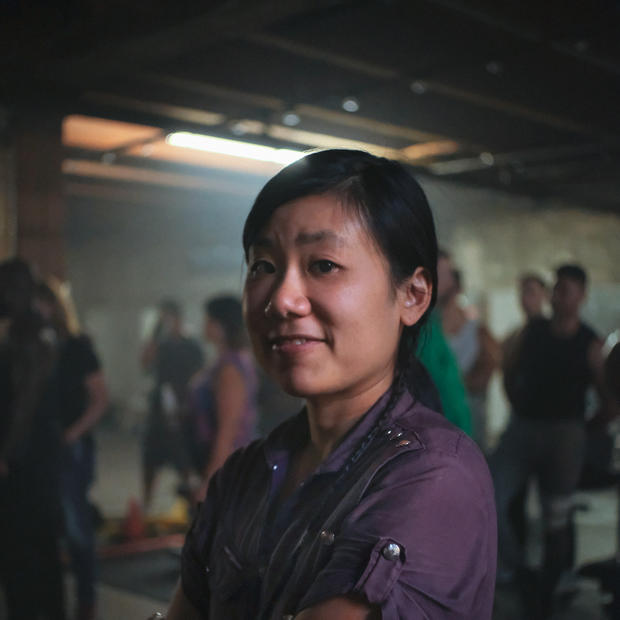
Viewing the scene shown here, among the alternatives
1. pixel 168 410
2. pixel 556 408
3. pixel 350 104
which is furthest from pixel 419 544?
pixel 168 410

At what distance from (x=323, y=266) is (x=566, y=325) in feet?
9.01

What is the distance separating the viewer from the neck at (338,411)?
960 mm

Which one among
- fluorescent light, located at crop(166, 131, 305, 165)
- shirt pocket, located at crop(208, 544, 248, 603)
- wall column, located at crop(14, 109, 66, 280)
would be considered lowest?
shirt pocket, located at crop(208, 544, 248, 603)

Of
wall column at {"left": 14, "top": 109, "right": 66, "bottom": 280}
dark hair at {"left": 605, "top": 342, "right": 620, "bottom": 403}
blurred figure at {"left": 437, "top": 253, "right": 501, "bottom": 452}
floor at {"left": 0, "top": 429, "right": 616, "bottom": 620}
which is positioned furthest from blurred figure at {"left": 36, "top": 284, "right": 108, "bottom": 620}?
dark hair at {"left": 605, "top": 342, "right": 620, "bottom": 403}

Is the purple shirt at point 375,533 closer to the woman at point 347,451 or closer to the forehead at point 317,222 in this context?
the woman at point 347,451

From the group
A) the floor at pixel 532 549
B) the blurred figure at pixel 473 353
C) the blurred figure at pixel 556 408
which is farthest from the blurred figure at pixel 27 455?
the blurred figure at pixel 556 408

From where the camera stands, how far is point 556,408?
11.1 ft

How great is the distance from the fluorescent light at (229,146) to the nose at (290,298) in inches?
177

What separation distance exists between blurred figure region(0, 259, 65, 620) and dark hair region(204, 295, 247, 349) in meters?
0.75

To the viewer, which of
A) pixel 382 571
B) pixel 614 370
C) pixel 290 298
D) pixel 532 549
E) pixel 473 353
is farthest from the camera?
pixel 532 549

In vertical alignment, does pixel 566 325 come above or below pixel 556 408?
above

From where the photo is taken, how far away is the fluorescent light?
5461mm

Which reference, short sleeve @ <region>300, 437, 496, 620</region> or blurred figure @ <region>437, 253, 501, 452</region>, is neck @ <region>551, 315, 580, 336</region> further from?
short sleeve @ <region>300, 437, 496, 620</region>

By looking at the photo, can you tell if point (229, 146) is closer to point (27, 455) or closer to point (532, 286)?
point (532, 286)
